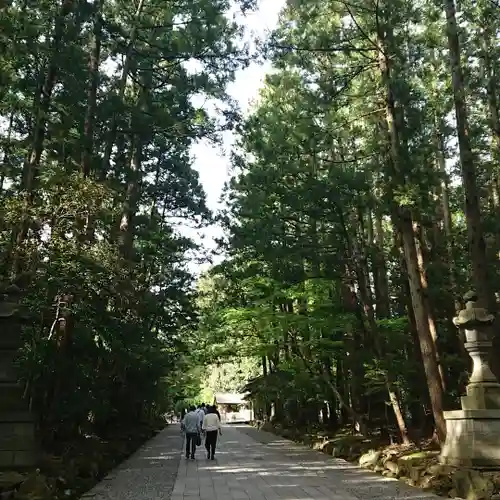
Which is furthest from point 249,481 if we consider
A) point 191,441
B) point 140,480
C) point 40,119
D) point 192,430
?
point 40,119

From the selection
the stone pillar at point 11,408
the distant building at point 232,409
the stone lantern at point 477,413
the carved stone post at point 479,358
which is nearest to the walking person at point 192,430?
the stone pillar at point 11,408

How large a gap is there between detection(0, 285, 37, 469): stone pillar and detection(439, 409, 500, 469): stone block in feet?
20.2

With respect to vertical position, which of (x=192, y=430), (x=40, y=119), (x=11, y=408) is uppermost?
(x=40, y=119)

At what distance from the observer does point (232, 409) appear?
55.4 meters

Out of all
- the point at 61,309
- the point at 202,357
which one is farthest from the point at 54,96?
the point at 202,357

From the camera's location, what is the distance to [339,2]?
12.6 m

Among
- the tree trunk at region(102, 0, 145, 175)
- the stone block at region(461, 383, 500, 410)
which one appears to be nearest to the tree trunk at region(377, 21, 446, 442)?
the stone block at region(461, 383, 500, 410)

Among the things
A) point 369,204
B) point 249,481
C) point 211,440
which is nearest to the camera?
point 249,481

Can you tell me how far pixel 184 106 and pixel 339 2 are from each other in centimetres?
449

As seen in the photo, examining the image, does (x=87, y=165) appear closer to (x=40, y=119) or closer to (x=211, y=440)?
(x=40, y=119)

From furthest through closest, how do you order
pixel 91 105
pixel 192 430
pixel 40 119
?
1. pixel 192 430
2. pixel 91 105
3. pixel 40 119

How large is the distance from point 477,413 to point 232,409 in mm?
48637

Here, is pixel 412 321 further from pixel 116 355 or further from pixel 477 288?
pixel 116 355

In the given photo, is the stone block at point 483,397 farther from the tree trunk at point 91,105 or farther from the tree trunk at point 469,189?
the tree trunk at point 91,105
